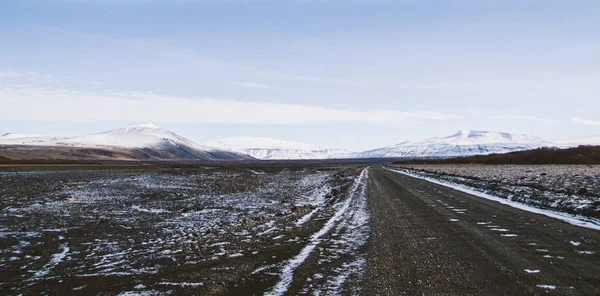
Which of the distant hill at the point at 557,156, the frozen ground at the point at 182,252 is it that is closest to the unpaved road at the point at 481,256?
the frozen ground at the point at 182,252

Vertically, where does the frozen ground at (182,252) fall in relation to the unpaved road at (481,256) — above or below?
below

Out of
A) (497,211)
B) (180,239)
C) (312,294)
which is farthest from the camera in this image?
(497,211)

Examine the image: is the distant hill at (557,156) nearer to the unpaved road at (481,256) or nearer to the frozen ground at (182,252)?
the unpaved road at (481,256)

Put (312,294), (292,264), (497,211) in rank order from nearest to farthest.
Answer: (312,294) → (292,264) → (497,211)

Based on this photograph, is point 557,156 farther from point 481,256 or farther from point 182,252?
point 182,252

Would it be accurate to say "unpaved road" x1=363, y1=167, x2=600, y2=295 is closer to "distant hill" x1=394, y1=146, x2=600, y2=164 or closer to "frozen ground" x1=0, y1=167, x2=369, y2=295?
"frozen ground" x1=0, y1=167, x2=369, y2=295

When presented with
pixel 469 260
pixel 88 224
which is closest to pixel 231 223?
pixel 88 224

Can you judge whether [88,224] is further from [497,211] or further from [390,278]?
[497,211]

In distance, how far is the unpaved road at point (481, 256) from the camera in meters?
6.82

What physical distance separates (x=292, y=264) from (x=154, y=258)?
3425 millimetres

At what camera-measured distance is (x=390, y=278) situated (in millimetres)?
7387

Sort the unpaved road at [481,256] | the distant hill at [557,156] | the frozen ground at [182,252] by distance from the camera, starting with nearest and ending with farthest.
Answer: the unpaved road at [481,256] → the frozen ground at [182,252] → the distant hill at [557,156]

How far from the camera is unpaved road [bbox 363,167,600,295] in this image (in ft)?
22.4

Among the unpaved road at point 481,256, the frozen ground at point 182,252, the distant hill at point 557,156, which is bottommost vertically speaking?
the frozen ground at point 182,252
